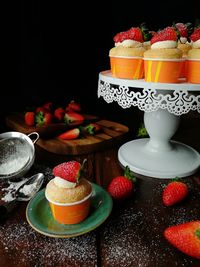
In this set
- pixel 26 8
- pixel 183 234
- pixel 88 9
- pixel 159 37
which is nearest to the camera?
pixel 183 234

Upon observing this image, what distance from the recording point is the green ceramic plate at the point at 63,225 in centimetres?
62

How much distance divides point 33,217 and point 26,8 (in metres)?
1.27

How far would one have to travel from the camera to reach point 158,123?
3.47 feet

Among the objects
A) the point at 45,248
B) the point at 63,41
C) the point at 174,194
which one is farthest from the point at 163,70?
the point at 63,41

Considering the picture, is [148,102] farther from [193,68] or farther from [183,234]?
[183,234]

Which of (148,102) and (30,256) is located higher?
(148,102)

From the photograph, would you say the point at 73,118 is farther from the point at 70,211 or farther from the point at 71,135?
the point at 70,211

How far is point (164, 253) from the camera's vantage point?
2.07 ft

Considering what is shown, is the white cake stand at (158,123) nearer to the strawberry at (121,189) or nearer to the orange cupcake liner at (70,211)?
the strawberry at (121,189)

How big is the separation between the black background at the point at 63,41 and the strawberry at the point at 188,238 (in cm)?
122

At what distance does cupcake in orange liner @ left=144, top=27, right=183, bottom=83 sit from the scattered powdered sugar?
22.3 inches

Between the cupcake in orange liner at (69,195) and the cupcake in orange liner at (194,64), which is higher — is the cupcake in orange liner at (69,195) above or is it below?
below

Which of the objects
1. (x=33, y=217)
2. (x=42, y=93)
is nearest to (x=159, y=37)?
(x=33, y=217)

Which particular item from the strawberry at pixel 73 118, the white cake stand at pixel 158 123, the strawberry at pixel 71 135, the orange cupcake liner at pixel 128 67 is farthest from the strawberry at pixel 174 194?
the strawberry at pixel 73 118
